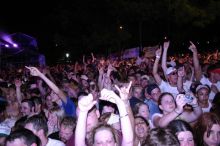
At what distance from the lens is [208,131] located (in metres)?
4.58

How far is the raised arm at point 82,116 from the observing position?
14.0 ft

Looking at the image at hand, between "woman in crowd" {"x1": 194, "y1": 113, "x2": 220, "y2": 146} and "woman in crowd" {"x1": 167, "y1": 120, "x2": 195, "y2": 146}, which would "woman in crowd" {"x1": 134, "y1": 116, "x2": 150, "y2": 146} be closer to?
"woman in crowd" {"x1": 194, "y1": 113, "x2": 220, "y2": 146}

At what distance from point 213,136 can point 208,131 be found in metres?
0.08

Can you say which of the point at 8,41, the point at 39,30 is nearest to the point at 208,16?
the point at 8,41

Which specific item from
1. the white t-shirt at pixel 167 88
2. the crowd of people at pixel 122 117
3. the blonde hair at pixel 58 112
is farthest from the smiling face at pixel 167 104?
the white t-shirt at pixel 167 88

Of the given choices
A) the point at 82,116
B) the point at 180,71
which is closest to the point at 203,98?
the point at 180,71

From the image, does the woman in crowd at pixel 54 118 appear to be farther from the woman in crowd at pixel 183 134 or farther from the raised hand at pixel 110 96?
the woman in crowd at pixel 183 134

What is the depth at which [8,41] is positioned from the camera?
31.9m

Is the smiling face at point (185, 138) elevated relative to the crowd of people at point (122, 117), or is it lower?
lower

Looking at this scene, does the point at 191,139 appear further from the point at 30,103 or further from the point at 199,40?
the point at 199,40

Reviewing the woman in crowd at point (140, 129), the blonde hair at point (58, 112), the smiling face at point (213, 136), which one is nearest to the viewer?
the smiling face at point (213, 136)

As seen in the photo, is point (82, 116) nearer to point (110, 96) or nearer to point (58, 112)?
point (110, 96)

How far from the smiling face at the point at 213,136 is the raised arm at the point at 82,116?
1376mm

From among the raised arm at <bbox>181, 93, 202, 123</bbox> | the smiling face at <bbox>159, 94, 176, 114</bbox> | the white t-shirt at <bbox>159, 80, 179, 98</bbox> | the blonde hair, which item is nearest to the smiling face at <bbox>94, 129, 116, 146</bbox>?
the smiling face at <bbox>159, 94, 176, 114</bbox>
